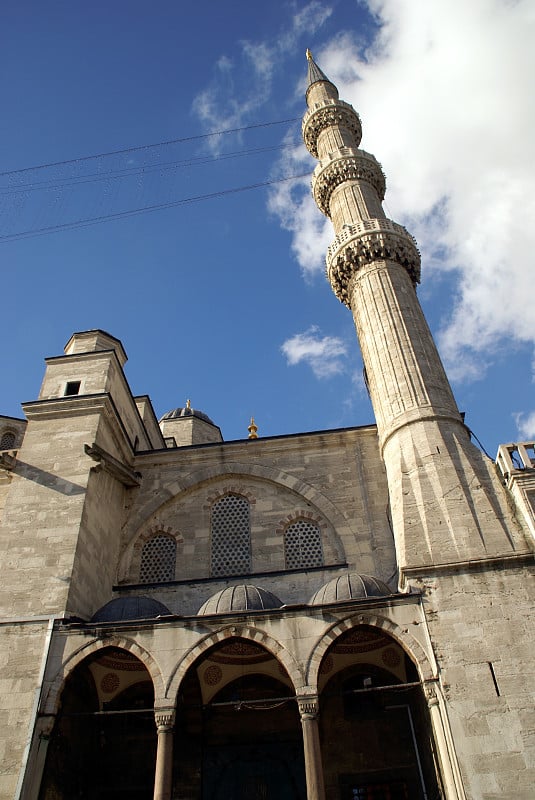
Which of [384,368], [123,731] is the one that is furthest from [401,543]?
[123,731]

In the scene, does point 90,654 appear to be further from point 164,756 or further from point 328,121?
point 328,121

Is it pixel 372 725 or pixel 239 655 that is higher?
pixel 239 655

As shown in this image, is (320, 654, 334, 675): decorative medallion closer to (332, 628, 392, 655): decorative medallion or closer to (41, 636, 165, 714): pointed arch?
(332, 628, 392, 655): decorative medallion

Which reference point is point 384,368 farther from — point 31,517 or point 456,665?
point 31,517

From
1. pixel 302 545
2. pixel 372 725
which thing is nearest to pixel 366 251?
pixel 302 545

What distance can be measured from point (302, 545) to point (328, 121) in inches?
479

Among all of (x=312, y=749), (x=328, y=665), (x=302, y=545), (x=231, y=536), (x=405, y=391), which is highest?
Result: (x=405, y=391)

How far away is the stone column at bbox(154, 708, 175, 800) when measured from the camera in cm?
714

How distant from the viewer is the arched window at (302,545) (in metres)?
10.5

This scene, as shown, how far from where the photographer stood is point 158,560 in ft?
36.3

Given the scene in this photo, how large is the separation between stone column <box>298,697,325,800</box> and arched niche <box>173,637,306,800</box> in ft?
5.22

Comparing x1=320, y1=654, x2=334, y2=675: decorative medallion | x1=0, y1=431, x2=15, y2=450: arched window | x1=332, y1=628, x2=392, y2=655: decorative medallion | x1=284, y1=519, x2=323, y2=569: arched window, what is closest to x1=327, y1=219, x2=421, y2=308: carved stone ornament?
x1=284, y1=519, x2=323, y2=569: arched window

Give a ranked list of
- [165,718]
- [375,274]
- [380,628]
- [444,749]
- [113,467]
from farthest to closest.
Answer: [375,274] → [113,467] → [380,628] → [165,718] → [444,749]

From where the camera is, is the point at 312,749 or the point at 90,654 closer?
the point at 312,749
